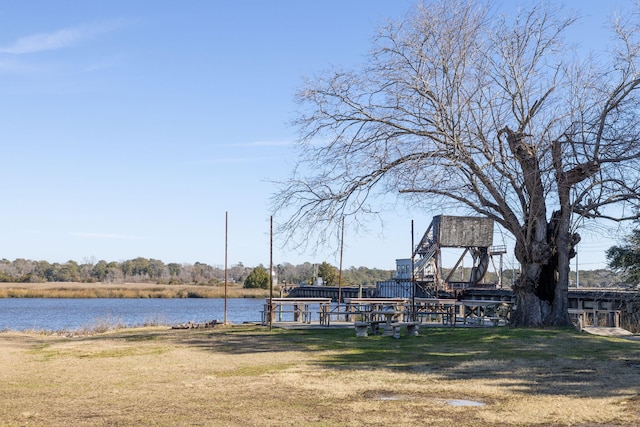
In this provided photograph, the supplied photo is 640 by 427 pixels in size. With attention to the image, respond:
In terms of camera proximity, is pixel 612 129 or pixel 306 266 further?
pixel 306 266

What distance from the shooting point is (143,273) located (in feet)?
517

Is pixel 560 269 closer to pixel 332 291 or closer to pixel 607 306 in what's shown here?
pixel 607 306

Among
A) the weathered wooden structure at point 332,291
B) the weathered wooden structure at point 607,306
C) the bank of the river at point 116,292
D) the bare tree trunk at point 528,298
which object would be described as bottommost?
the bank of the river at point 116,292

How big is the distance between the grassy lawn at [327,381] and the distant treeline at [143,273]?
11046 cm

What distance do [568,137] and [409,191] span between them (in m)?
4.67

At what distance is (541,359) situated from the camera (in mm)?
15430

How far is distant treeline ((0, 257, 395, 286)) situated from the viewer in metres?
139

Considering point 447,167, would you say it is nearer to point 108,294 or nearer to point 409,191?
point 409,191

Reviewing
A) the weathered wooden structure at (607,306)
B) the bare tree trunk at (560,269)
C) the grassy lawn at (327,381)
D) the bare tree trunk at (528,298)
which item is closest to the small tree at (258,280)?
the weathered wooden structure at (607,306)

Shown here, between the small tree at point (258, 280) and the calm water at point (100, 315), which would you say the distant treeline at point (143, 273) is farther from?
A: the calm water at point (100, 315)

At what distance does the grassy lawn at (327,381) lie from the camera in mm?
9430

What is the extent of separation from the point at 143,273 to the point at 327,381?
149808 mm

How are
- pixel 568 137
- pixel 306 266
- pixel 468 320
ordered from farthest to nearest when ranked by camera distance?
pixel 306 266 < pixel 468 320 < pixel 568 137

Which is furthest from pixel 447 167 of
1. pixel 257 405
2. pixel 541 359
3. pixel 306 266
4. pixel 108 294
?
pixel 306 266
